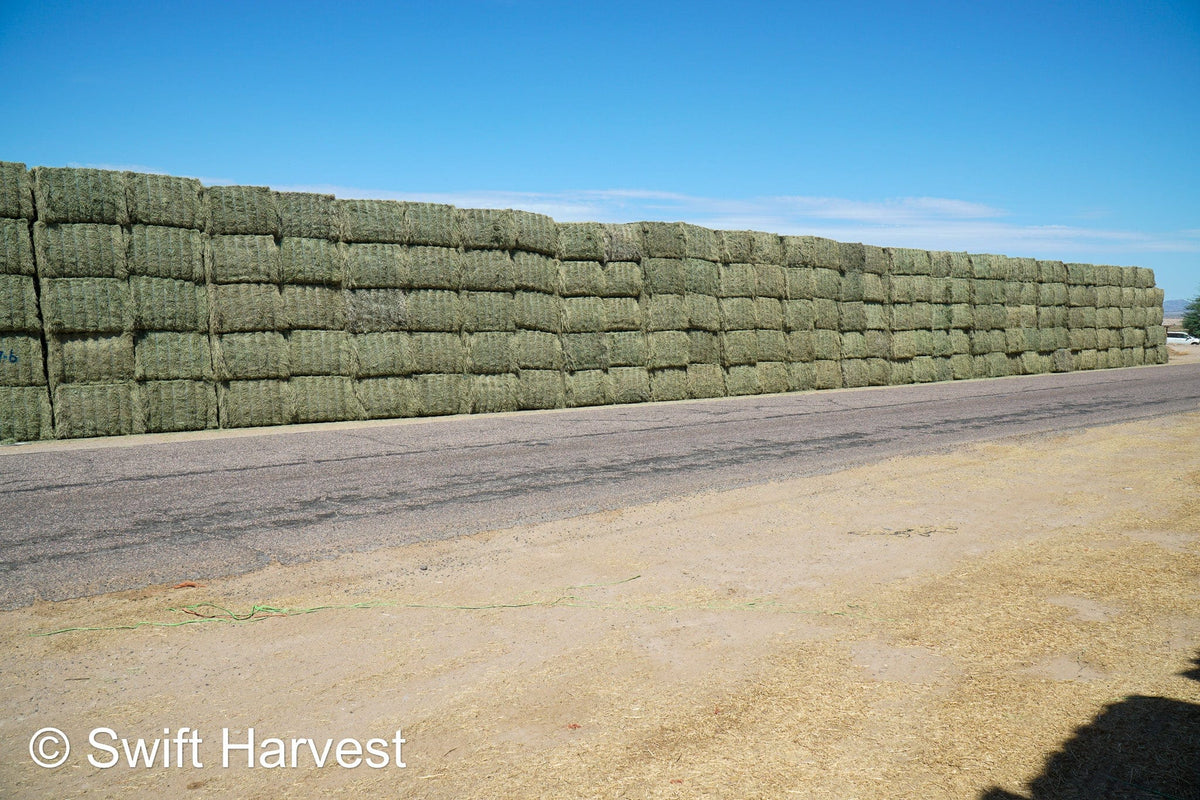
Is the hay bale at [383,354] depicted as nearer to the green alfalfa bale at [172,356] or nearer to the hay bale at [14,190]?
the green alfalfa bale at [172,356]

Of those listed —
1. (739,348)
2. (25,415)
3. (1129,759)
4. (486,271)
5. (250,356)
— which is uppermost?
(486,271)

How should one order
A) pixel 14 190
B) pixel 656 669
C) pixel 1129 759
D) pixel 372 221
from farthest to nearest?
pixel 372 221, pixel 14 190, pixel 656 669, pixel 1129 759

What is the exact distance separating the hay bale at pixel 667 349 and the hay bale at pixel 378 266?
20.6 feet

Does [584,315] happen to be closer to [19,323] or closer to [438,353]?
[438,353]

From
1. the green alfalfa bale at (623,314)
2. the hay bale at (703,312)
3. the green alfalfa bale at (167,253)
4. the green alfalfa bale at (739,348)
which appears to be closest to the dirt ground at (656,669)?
the green alfalfa bale at (167,253)

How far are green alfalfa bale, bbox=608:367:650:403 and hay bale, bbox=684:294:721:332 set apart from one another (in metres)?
2.14

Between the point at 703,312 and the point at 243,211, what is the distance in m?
11.2

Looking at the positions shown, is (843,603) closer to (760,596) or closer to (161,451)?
(760,596)

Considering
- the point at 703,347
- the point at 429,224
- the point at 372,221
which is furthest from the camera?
the point at 703,347

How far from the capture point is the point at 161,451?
11023 mm

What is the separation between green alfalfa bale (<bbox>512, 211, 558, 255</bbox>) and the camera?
58.9 ft

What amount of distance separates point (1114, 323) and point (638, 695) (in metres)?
39.0


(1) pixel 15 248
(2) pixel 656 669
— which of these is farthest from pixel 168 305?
(2) pixel 656 669

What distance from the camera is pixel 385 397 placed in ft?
53.1
